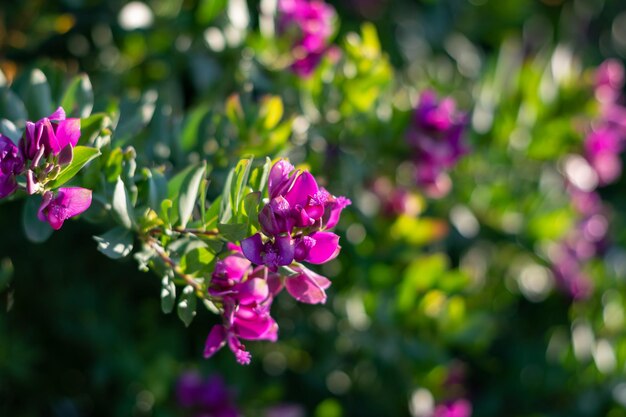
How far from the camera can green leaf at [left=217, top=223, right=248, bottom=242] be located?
101 centimetres

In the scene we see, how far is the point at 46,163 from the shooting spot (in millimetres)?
989

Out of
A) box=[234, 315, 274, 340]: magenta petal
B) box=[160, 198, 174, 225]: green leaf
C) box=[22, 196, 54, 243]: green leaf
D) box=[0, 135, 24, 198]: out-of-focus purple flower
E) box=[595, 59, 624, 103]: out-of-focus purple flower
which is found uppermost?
box=[0, 135, 24, 198]: out-of-focus purple flower

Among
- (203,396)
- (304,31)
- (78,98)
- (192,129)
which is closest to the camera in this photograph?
(78,98)

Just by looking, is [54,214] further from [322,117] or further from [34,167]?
[322,117]

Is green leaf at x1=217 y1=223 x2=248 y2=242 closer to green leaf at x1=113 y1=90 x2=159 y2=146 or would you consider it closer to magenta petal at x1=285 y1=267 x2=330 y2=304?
magenta petal at x1=285 y1=267 x2=330 y2=304

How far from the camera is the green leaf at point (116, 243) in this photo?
1.05 m

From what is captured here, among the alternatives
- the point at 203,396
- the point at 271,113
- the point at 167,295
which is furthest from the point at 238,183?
the point at 203,396

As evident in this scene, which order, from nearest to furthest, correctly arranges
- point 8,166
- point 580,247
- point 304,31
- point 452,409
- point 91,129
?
point 8,166
point 91,129
point 304,31
point 452,409
point 580,247

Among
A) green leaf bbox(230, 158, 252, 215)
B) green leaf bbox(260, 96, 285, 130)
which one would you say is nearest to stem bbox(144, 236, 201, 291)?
green leaf bbox(230, 158, 252, 215)

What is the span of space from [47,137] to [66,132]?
27 mm

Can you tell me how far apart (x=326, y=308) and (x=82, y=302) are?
51cm

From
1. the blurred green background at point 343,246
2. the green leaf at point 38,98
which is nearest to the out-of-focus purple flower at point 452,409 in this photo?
the blurred green background at point 343,246

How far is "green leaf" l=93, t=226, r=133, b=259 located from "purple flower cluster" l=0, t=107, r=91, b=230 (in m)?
0.07

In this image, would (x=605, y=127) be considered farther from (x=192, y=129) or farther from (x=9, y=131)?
(x=9, y=131)
